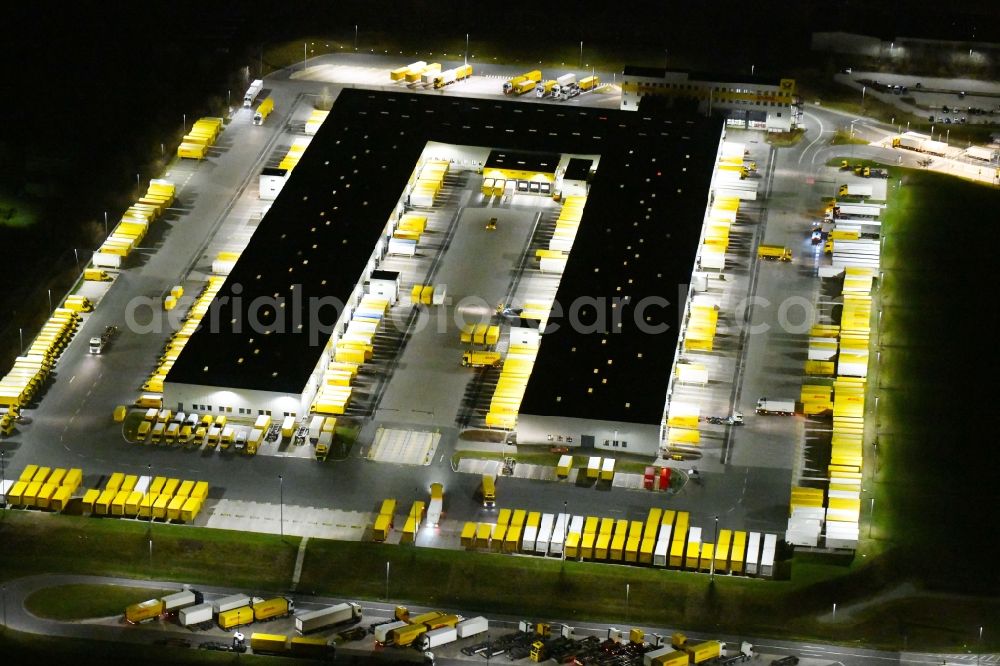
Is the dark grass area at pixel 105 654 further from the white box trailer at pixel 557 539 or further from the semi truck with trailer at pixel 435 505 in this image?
the white box trailer at pixel 557 539

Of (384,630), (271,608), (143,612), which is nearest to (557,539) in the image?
(384,630)

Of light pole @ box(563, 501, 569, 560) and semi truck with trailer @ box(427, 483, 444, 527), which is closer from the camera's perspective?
light pole @ box(563, 501, 569, 560)

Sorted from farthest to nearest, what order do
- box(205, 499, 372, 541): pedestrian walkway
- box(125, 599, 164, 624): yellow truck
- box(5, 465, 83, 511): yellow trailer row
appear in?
box(5, 465, 83, 511): yellow trailer row < box(205, 499, 372, 541): pedestrian walkway < box(125, 599, 164, 624): yellow truck

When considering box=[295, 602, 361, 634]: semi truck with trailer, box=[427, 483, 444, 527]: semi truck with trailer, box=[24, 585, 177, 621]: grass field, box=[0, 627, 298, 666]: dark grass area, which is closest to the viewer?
box=[0, 627, 298, 666]: dark grass area

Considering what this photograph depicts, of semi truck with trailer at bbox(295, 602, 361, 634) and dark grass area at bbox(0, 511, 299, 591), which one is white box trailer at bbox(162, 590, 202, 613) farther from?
semi truck with trailer at bbox(295, 602, 361, 634)

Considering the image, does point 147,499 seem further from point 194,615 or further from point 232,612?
point 232,612

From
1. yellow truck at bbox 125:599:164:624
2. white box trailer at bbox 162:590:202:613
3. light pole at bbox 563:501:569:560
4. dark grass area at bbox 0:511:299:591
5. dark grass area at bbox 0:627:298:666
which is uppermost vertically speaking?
light pole at bbox 563:501:569:560

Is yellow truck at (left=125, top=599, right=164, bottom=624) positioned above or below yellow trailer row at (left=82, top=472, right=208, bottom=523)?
below

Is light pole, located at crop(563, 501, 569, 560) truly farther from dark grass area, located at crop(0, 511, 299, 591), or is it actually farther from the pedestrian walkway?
dark grass area, located at crop(0, 511, 299, 591)

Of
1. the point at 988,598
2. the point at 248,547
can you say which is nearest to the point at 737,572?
the point at 988,598

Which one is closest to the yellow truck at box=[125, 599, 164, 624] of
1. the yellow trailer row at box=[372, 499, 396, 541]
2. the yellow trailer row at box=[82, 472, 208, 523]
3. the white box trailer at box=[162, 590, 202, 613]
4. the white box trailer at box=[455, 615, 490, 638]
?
the white box trailer at box=[162, 590, 202, 613]
